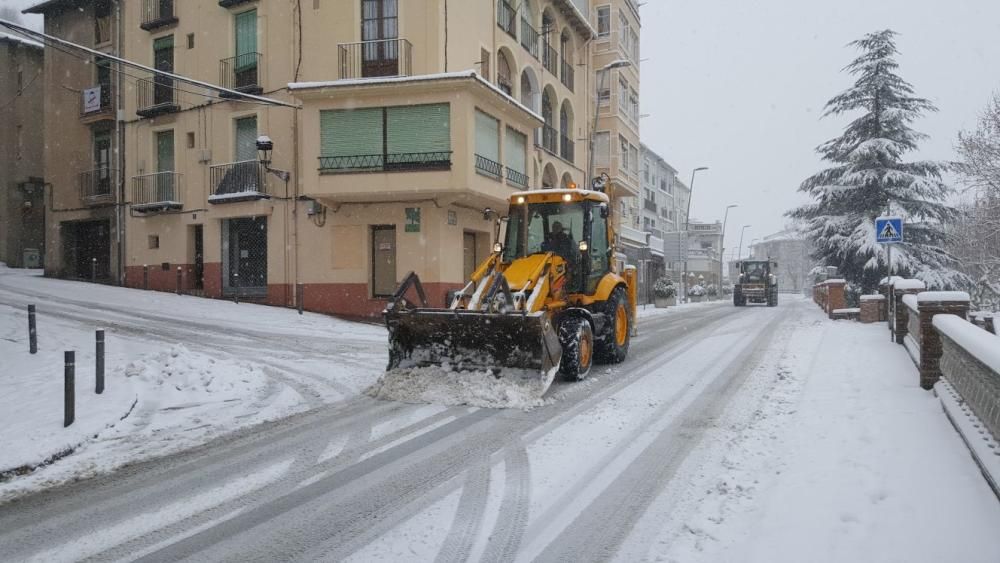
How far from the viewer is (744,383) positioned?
8844 mm

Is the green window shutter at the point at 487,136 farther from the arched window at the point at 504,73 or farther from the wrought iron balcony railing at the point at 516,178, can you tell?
the arched window at the point at 504,73

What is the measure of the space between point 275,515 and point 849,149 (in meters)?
26.8

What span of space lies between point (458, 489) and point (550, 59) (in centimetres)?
2444

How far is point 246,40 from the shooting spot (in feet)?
69.3

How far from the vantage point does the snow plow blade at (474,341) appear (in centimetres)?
765

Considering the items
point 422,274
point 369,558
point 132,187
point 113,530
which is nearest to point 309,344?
point 422,274

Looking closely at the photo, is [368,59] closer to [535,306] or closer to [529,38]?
[529,38]

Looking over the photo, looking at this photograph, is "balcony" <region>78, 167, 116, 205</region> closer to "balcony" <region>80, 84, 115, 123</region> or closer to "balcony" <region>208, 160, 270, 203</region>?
"balcony" <region>80, 84, 115, 123</region>

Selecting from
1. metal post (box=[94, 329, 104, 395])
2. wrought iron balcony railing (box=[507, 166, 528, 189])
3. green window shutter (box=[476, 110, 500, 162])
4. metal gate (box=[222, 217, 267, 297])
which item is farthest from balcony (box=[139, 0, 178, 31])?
metal post (box=[94, 329, 104, 395])

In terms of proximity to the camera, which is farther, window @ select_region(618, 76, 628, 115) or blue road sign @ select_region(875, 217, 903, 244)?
window @ select_region(618, 76, 628, 115)

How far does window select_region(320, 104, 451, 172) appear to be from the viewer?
59.3 feet

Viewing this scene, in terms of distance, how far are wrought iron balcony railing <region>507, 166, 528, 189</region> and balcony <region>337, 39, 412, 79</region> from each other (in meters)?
4.69

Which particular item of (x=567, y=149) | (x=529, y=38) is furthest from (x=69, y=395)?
(x=567, y=149)

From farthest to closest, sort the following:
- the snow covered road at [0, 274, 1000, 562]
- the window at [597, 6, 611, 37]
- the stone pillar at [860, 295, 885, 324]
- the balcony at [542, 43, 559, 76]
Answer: the window at [597, 6, 611, 37] < the balcony at [542, 43, 559, 76] < the stone pillar at [860, 295, 885, 324] < the snow covered road at [0, 274, 1000, 562]
